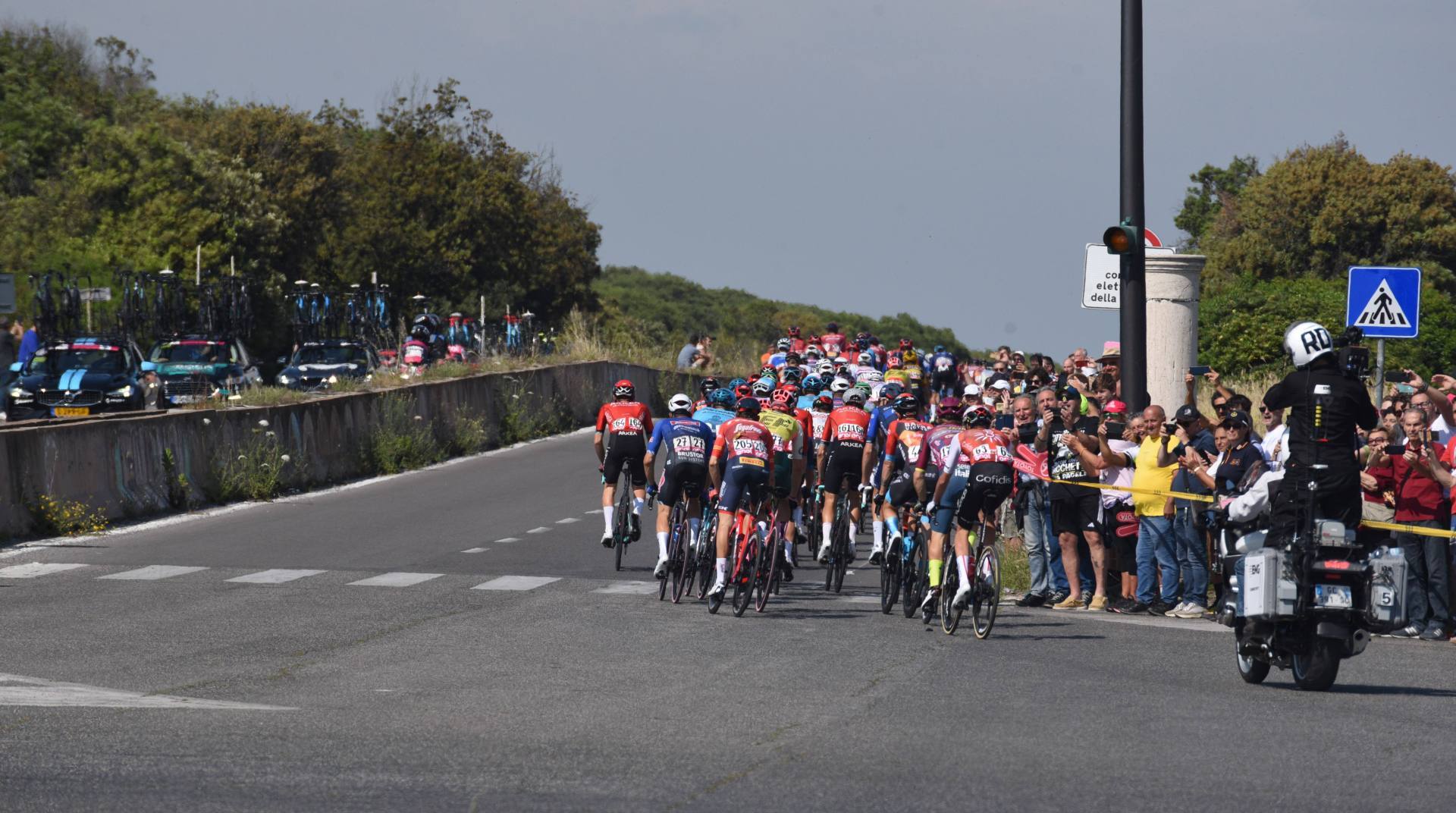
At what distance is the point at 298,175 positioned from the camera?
2694 inches

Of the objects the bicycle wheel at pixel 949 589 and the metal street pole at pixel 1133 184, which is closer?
the bicycle wheel at pixel 949 589

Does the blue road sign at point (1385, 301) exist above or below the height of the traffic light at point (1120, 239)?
below

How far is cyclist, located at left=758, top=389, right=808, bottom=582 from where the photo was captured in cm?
1706

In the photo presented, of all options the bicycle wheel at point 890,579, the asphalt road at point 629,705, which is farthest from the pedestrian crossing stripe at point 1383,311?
the bicycle wheel at point 890,579

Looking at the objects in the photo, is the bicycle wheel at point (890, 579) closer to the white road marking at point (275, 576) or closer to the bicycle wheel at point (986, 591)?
the bicycle wheel at point (986, 591)

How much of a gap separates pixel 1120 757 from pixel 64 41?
9105cm

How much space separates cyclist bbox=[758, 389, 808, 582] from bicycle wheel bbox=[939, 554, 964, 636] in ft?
9.07

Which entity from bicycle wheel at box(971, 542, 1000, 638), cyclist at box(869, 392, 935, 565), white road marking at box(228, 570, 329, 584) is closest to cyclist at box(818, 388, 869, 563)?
cyclist at box(869, 392, 935, 565)

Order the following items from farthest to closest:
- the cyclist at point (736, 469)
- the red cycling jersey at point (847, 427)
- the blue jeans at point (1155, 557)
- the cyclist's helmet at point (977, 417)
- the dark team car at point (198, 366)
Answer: the dark team car at point (198, 366) → the red cycling jersey at point (847, 427) → the blue jeans at point (1155, 557) → the cyclist at point (736, 469) → the cyclist's helmet at point (977, 417)

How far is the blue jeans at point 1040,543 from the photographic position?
16266 millimetres

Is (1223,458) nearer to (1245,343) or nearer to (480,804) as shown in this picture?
(480,804)

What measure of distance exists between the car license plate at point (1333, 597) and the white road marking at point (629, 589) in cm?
694

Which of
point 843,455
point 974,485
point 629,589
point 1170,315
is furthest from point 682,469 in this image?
point 1170,315

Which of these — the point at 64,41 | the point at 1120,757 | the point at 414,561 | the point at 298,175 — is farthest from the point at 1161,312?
the point at 64,41
